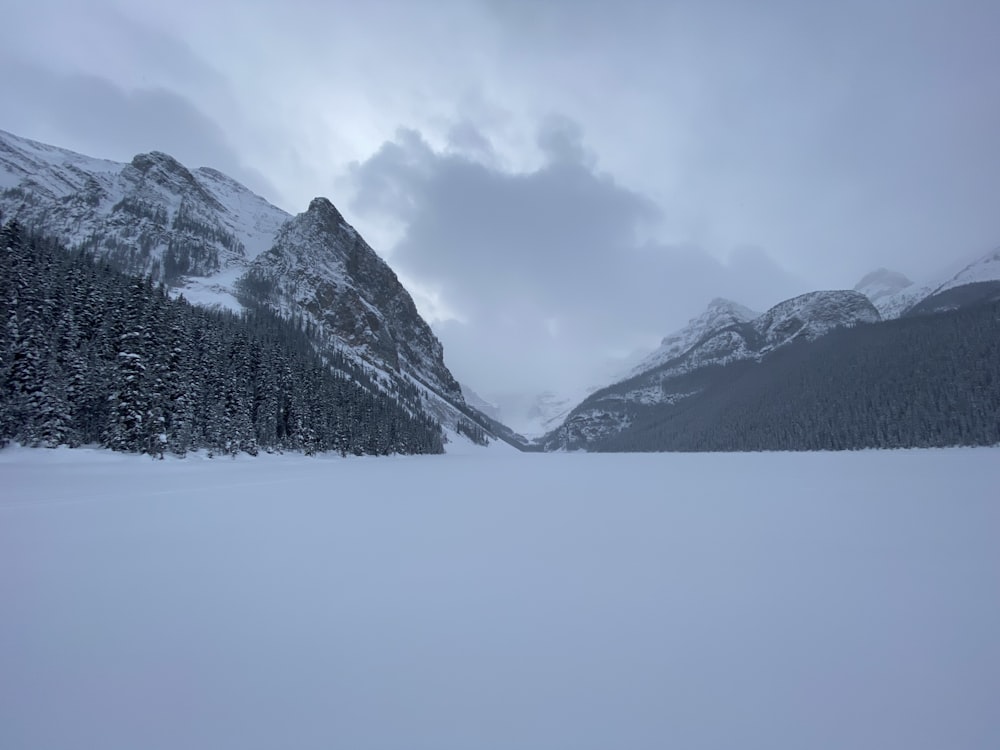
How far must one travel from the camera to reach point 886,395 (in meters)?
107

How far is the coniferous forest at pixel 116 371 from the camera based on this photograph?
32344 millimetres

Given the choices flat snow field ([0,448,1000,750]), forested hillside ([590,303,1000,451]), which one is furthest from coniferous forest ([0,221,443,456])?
forested hillside ([590,303,1000,451])

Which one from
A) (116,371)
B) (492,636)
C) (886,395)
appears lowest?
(492,636)

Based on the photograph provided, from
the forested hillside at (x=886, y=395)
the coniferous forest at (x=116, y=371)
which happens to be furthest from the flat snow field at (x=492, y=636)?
the forested hillside at (x=886, y=395)

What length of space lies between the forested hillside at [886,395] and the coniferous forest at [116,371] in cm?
12618

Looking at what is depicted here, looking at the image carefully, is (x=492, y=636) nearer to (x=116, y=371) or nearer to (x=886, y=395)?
(x=116, y=371)

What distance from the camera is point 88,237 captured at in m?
173

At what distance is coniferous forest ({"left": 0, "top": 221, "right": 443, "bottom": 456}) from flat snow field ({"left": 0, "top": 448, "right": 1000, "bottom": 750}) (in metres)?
27.3

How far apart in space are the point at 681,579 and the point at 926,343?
6173 inches

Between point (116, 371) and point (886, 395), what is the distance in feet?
490

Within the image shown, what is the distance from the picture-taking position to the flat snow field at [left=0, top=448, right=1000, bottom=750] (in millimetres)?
4375

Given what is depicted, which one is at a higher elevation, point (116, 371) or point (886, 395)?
point (886, 395)

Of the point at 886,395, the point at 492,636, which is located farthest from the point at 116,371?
the point at 886,395

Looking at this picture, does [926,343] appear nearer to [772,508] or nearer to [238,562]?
[772,508]
